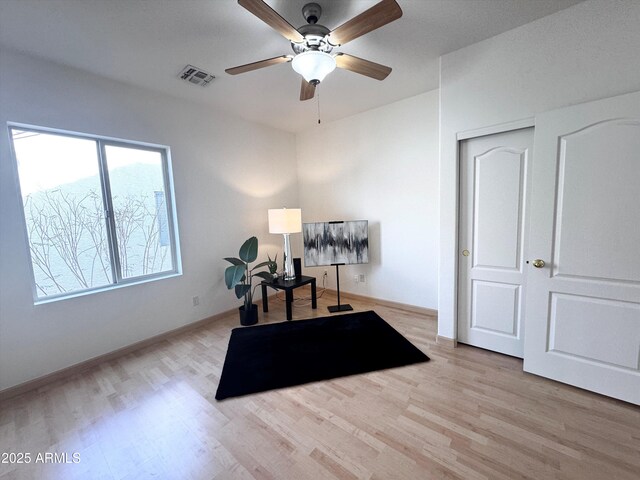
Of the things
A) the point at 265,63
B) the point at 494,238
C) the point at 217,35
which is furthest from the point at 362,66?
the point at 494,238

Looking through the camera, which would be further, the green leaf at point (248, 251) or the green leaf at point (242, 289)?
the green leaf at point (248, 251)

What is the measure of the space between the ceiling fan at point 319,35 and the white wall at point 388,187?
1532 mm

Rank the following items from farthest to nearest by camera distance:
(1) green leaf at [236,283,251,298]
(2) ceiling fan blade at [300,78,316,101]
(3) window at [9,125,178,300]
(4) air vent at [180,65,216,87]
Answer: (1) green leaf at [236,283,251,298], (4) air vent at [180,65,216,87], (3) window at [9,125,178,300], (2) ceiling fan blade at [300,78,316,101]

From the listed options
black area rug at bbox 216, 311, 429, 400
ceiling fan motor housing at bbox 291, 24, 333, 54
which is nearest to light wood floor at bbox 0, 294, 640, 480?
black area rug at bbox 216, 311, 429, 400

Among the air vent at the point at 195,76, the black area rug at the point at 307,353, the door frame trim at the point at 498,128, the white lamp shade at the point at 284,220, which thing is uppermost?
the air vent at the point at 195,76

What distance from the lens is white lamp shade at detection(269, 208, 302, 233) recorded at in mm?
3512

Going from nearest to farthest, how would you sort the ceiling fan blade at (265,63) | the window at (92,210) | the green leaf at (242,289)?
1. the ceiling fan blade at (265,63)
2. the window at (92,210)
3. the green leaf at (242,289)

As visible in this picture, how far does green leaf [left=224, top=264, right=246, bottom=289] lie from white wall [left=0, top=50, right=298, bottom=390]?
18.0 inches

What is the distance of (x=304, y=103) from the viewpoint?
3387 mm

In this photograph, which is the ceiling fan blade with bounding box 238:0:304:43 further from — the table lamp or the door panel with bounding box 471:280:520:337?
the door panel with bounding box 471:280:520:337

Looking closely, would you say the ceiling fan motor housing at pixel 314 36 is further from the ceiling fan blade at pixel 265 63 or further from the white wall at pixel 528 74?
Result: the white wall at pixel 528 74

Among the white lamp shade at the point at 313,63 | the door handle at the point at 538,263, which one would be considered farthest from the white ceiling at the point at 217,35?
the door handle at the point at 538,263

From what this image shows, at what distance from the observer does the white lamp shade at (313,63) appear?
1.72m

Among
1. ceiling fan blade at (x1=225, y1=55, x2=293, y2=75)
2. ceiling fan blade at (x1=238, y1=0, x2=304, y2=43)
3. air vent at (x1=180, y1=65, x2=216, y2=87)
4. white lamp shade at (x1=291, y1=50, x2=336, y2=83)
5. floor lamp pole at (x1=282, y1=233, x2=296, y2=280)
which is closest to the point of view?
ceiling fan blade at (x1=238, y1=0, x2=304, y2=43)
